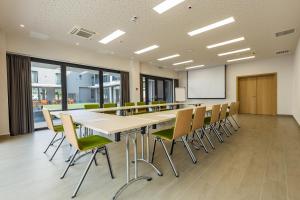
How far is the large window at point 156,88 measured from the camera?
9.22 metres

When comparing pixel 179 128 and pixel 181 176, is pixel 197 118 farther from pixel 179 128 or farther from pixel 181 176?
pixel 181 176

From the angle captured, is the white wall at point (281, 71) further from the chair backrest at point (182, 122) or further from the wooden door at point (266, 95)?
the chair backrest at point (182, 122)

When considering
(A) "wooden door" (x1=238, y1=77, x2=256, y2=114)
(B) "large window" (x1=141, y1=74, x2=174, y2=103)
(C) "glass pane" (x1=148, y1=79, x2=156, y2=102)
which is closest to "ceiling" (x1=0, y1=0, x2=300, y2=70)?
(A) "wooden door" (x1=238, y1=77, x2=256, y2=114)

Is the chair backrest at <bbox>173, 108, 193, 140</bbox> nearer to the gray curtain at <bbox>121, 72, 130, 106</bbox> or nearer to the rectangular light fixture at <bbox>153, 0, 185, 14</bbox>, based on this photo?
the rectangular light fixture at <bbox>153, 0, 185, 14</bbox>

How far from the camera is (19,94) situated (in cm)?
468

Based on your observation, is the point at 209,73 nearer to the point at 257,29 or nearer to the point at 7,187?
the point at 257,29

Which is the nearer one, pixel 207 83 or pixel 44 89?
pixel 44 89

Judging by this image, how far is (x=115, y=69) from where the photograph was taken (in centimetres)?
745

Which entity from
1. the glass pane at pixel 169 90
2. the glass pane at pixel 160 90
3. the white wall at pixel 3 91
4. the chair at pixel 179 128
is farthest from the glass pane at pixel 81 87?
the glass pane at pixel 169 90

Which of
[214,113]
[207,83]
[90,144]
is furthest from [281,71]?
[90,144]

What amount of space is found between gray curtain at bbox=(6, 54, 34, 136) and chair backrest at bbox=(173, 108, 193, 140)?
4.91m

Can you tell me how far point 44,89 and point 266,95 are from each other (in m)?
10.4

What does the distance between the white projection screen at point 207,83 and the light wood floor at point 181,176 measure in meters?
6.75

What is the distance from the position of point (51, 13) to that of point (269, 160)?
509cm
